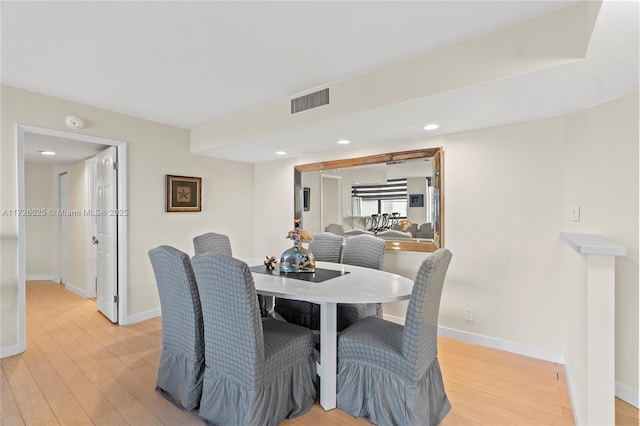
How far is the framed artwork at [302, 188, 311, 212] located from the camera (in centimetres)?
441

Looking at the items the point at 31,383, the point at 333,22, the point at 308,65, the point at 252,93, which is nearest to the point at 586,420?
the point at 333,22

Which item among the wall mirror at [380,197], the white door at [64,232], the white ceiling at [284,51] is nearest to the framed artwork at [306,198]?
the wall mirror at [380,197]

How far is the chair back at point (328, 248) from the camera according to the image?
3506mm

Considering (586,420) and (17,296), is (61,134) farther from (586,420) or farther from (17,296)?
(586,420)

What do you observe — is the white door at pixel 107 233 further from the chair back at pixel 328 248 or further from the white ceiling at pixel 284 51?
the chair back at pixel 328 248

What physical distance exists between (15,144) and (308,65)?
104 inches

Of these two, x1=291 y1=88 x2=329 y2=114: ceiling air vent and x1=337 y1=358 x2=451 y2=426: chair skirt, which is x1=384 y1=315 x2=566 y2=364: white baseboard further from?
x1=291 y1=88 x2=329 y2=114: ceiling air vent

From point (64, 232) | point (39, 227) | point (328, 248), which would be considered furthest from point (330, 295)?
point (39, 227)

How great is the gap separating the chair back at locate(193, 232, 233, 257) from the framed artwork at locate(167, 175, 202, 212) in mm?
890

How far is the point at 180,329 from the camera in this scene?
2.10 m

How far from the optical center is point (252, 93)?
2916 millimetres

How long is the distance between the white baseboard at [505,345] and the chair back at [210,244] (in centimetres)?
249

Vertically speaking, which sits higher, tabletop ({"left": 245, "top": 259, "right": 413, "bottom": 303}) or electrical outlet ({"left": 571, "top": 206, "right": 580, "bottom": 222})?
electrical outlet ({"left": 571, "top": 206, "right": 580, "bottom": 222})

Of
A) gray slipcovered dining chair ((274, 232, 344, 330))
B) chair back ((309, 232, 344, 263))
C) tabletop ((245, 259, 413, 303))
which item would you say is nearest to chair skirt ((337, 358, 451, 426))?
tabletop ((245, 259, 413, 303))
